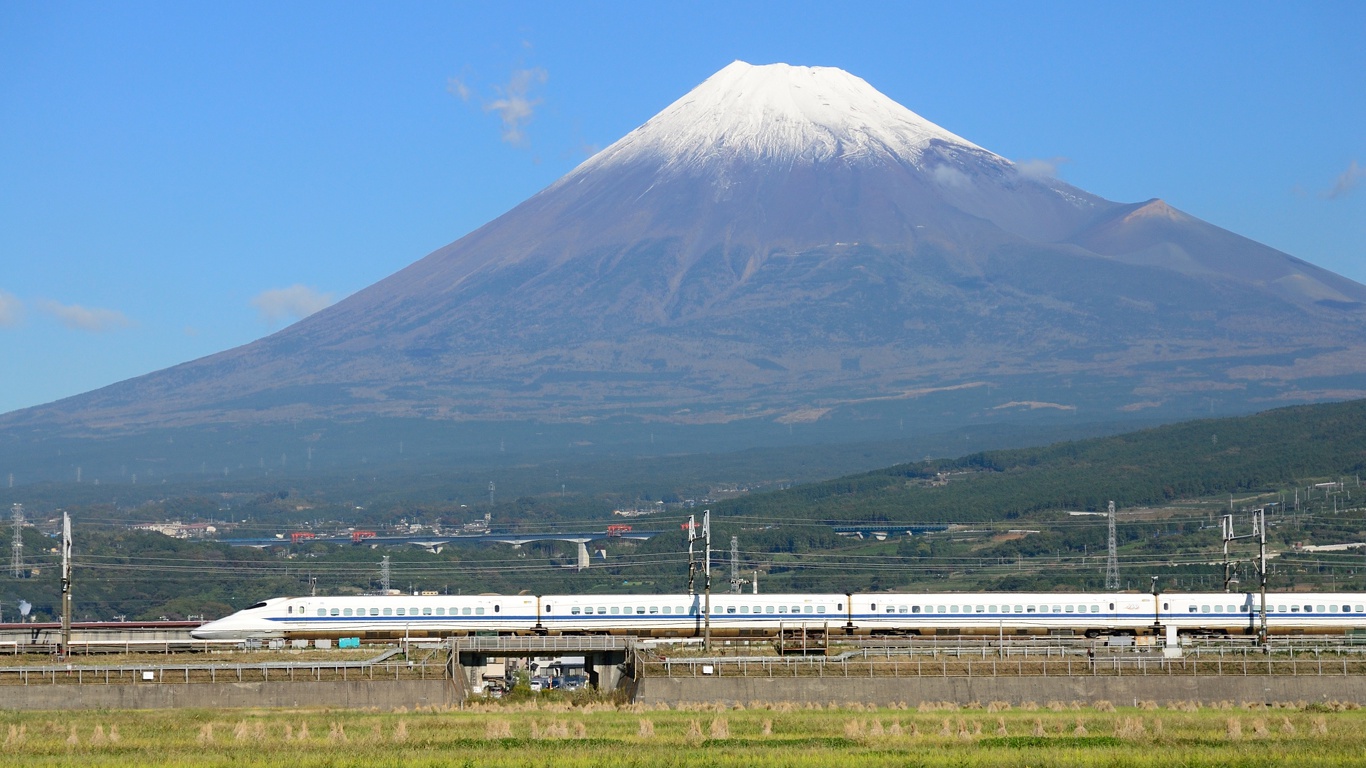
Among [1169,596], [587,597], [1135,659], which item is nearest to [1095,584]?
[1169,596]

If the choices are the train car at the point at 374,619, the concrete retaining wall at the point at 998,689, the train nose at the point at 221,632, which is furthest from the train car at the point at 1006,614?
the train nose at the point at 221,632

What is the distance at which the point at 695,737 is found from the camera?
5044 cm

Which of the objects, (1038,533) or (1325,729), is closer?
(1325,729)

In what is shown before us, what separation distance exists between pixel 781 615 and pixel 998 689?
775 inches

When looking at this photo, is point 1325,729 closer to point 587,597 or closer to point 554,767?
point 554,767

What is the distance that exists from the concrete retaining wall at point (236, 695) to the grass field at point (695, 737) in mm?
2848

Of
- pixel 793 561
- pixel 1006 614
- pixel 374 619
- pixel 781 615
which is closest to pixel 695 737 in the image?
pixel 781 615

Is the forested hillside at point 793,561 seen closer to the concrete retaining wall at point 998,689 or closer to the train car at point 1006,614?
the train car at point 1006,614

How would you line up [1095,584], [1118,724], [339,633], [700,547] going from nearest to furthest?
[1118,724]
[339,633]
[1095,584]
[700,547]

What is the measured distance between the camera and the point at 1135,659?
220 ft

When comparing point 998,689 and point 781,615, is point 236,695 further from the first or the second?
point 781,615

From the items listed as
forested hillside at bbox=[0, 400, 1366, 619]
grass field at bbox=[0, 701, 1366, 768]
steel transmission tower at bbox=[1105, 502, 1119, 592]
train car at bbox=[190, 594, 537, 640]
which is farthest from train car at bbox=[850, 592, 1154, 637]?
forested hillside at bbox=[0, 400, 1366, 619]

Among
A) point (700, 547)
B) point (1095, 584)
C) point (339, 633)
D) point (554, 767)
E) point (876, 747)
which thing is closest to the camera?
point (554, 767)

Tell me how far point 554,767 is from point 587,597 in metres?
40.5
